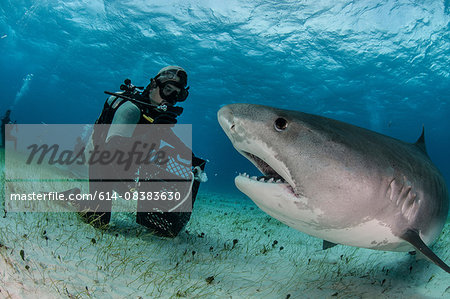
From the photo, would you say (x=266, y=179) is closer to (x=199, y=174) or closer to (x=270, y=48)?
(x=199, y=174)

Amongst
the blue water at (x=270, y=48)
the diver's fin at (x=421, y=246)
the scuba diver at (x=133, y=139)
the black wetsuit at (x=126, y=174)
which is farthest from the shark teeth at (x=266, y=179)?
the blue water at (x=270, y=48)

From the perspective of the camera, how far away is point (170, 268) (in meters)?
3.16

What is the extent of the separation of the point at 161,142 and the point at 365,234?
330 centimetres

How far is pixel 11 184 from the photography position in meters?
4.89

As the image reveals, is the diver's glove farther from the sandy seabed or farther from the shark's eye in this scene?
the shark's eye

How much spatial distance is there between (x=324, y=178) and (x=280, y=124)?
562mm

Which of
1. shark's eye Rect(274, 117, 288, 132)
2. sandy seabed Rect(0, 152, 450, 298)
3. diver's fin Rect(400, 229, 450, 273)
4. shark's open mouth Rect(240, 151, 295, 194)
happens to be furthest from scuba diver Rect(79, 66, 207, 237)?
diver's fin Rect(400, 229, 450, 273)

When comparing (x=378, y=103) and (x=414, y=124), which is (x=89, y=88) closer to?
(x=378, y=103)

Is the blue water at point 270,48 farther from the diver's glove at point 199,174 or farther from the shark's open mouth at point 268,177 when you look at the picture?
the shark's open mouth at point 268,177

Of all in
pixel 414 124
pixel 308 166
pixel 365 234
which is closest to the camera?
pixel 308 166

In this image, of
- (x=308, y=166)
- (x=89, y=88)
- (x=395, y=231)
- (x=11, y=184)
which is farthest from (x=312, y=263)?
(x=89, y=88)

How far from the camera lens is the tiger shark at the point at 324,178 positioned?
6.91ft

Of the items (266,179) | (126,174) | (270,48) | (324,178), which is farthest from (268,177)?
(270,48)

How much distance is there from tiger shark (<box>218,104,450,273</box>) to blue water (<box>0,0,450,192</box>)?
16.5 m
